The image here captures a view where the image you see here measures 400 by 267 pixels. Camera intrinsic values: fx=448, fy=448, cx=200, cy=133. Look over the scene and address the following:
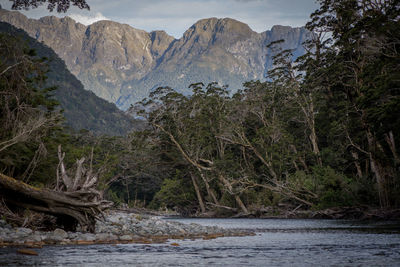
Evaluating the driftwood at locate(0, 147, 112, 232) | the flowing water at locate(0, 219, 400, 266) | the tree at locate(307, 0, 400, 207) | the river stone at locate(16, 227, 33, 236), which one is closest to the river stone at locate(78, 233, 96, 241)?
the driftwood at locate(0, 147, 112, 232)

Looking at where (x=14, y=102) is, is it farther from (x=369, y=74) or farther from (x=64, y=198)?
(x=369, y=74)

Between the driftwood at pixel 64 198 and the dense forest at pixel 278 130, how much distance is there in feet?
11.6

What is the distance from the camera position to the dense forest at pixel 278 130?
22.8 meters

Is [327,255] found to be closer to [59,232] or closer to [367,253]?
[367,253]

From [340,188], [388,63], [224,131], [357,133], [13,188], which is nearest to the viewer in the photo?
[13,188]

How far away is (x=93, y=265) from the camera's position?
1009cm

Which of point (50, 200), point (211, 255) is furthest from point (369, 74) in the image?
point (50, 200)

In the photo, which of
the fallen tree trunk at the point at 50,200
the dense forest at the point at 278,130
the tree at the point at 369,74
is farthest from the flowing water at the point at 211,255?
the tree at the point at 369,74

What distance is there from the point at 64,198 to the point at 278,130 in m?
37.0

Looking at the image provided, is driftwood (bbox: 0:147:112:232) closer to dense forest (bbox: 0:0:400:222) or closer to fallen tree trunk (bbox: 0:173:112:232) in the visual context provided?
fallen tree trunk (bbox: 0:173:112:232)

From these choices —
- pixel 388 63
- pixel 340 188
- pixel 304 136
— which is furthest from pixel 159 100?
pixel 388 63

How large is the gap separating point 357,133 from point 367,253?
23573mm

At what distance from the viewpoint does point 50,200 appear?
14914mm

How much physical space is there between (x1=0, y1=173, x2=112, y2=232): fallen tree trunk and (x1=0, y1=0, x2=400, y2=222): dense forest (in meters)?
3.70
